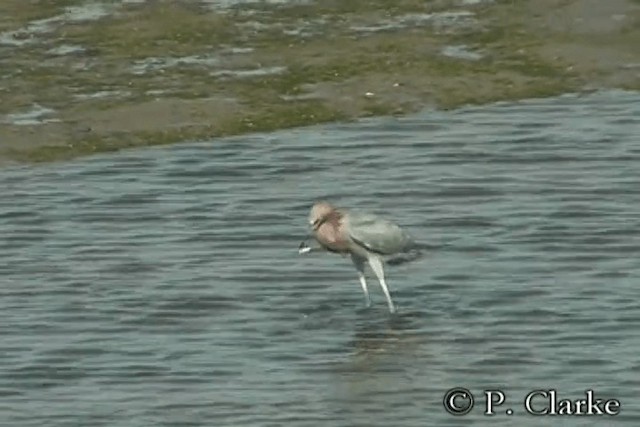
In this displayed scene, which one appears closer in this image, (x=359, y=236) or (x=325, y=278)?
(x=359, y=236)

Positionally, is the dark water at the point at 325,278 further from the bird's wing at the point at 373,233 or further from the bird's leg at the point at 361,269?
the bird's wing at the point at 373,233

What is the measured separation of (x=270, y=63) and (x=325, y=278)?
5.32 metres

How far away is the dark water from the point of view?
41.5 ft

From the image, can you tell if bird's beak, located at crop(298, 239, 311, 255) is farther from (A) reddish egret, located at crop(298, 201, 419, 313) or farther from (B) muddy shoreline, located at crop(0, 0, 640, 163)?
(B) muddy shoreline, located at crop(0, 0, 640, 163)

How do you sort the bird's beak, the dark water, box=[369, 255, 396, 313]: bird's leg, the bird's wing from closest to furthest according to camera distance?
1. the dark water
2. box=[369, 255, 396, 313]: bird's leg
3. the bird's wing
4. the bird's beak

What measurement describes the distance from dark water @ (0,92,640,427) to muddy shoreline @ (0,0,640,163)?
34cm

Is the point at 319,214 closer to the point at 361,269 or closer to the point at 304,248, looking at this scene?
the point at 304,248

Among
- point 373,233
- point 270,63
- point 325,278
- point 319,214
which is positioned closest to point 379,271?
A: point 373,233

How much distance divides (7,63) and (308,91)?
2750 millimetres

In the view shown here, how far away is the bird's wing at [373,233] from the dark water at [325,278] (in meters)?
0.35

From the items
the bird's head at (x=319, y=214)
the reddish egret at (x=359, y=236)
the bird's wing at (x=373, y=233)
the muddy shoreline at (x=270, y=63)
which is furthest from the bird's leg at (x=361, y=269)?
the muddy shoreline at (x=270, y=63)

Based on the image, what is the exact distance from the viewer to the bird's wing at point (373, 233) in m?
14.6

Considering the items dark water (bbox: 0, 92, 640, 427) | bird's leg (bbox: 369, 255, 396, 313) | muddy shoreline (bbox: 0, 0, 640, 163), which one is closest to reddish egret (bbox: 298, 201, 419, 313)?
bird's leg (bbox: 369, 255, 396, 313)

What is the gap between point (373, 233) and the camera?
14.6 m
